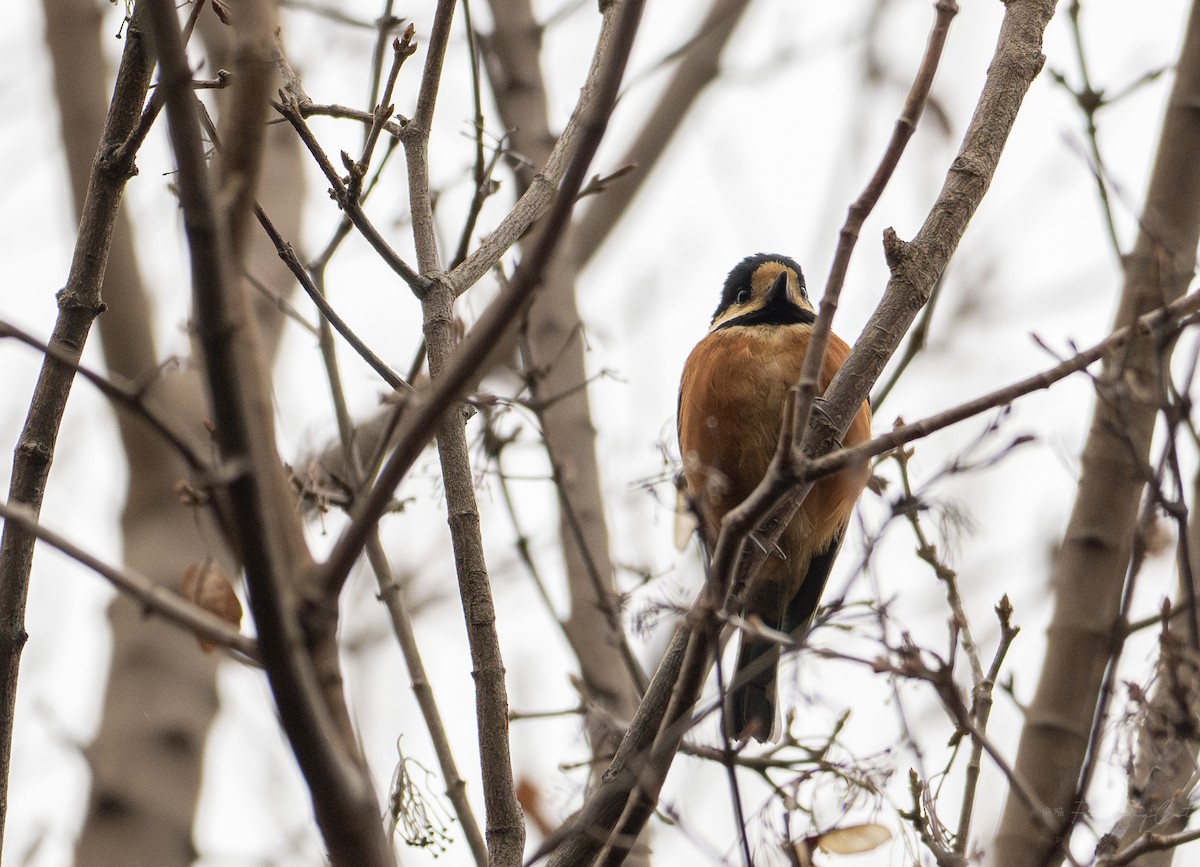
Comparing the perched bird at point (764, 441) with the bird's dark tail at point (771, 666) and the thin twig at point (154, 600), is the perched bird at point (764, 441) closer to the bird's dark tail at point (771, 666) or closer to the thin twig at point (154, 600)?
the bird's dark tail at point (771, 666)

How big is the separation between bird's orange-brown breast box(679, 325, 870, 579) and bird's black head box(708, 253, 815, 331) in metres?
0.33

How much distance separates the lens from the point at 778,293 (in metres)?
4.91

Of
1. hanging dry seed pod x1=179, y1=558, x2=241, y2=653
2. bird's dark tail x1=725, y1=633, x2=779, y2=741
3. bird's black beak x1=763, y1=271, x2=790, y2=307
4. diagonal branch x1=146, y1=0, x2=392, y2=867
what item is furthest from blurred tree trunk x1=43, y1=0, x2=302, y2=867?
diagonal branch x1=146, y1=0, x2=392, y2=867

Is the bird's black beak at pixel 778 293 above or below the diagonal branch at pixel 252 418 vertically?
above

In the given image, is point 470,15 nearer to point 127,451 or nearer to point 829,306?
point 829,306

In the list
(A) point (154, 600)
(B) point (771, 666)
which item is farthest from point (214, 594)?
(B) point (771, 666)

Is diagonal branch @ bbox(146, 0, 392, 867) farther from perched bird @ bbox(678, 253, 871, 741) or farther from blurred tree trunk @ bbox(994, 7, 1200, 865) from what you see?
perched bird @ bbox(678, 253, 871, 741)

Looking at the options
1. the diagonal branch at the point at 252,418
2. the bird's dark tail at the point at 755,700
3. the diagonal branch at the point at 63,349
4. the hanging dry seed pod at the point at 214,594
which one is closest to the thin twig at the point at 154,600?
the diagonal branch at the point at 252,418

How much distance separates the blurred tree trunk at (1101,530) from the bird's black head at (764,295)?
1.32 meters

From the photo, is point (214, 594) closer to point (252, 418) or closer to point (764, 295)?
point (252, 418)

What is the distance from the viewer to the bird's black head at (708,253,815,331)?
16.0 feet

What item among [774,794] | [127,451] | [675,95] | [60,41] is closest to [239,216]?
[774,794]

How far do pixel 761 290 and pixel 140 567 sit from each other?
9.43 ft

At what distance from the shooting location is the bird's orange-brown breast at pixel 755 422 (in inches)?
166
